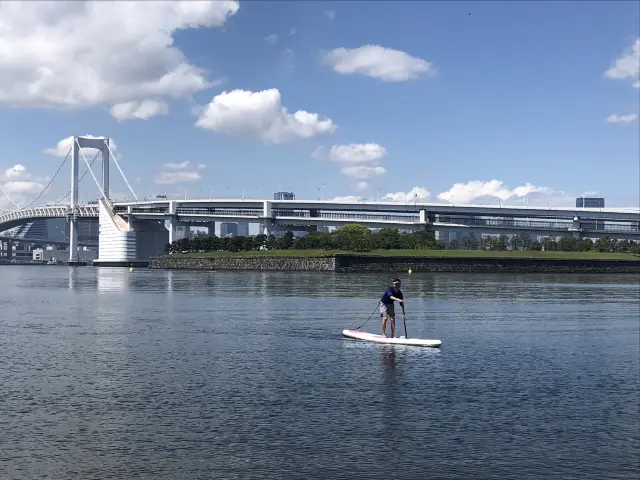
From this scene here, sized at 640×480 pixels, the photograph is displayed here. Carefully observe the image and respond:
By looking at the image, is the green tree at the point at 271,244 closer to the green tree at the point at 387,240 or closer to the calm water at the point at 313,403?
the green tree at the point at 387,240

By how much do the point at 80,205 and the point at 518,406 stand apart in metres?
156

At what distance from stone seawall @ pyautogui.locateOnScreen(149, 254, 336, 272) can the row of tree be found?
29.3ft

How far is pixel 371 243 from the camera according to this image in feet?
374

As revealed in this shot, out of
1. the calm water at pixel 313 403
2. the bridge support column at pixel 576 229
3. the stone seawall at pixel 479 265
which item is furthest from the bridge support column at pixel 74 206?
the calm water at pixel 313 403

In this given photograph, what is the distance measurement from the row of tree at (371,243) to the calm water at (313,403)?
8726 cm

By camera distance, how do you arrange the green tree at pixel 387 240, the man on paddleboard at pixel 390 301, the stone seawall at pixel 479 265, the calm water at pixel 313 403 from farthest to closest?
the green tree at pixel 387 240 < the stone seawall at pixel 479 265 < the man on paddleboard at pixel 390 301 < the calm water at pixel 313 403

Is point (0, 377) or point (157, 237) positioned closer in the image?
point (0, 377)

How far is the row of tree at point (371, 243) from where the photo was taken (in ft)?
385

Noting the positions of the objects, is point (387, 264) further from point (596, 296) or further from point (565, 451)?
point (565, 451)

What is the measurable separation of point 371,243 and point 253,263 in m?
17.3

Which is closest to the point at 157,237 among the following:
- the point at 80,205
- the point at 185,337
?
the point at 80,205

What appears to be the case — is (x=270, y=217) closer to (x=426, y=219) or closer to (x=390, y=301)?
(x=426, y=219)

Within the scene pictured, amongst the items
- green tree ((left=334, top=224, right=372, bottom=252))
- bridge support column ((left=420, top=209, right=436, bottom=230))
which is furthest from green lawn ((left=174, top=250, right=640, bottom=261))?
bridge support column ((left=420, top=209, right=436, bottom=230))

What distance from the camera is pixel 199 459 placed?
36.4ft
